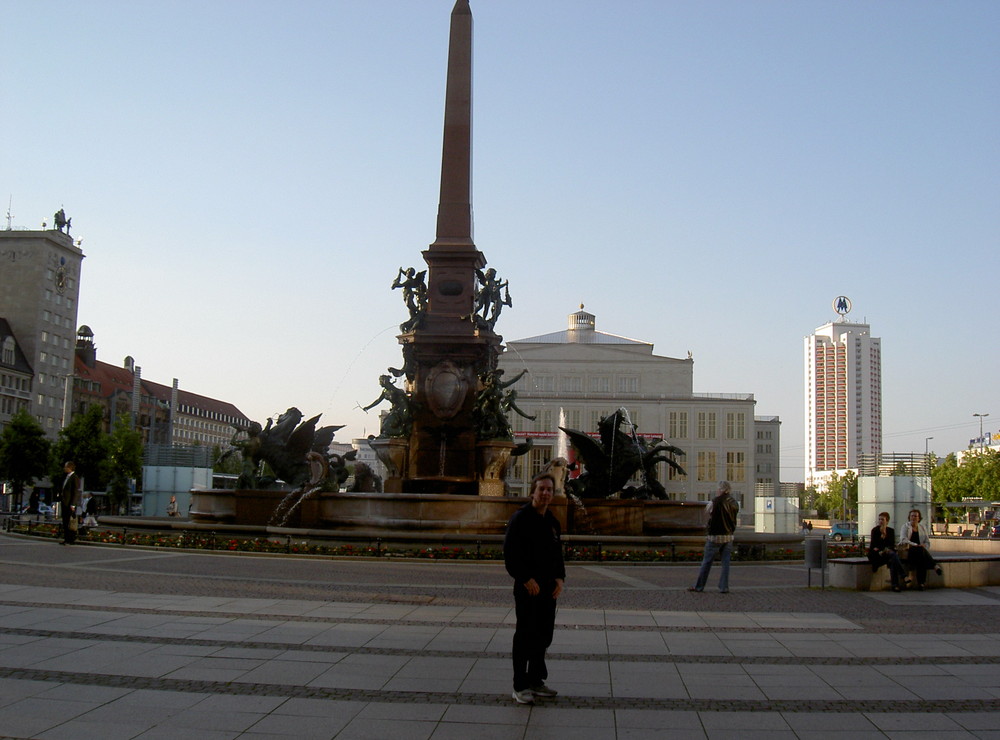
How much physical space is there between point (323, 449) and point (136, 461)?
50765 millimetres

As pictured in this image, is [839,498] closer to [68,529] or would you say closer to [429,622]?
[68,529]

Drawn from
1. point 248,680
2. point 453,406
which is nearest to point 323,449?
point 453,406

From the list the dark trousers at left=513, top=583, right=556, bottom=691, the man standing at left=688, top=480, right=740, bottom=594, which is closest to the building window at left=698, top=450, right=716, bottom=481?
the man standing at left=688, top=480, right=740, bottom=594

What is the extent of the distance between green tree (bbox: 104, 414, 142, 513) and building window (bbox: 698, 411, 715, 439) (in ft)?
195

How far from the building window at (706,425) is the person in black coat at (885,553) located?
9833cm

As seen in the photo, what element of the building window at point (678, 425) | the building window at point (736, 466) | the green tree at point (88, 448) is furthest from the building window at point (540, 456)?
the green tree at point (88, 448)

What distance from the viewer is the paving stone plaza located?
6898 mm

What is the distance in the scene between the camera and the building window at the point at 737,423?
4451 inches

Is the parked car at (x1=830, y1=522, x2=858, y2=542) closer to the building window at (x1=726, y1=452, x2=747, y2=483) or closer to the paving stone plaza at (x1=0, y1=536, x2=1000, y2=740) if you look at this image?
the paving stone plaza at (x1=0, y1=536, x2=1000, y2=740)

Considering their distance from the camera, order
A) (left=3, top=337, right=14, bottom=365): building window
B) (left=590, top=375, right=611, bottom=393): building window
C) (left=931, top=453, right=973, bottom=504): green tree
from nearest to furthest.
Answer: (left=931, top=453, right=973, bottom=504): green tree, (left=3, top=337, right=14, bottom=365): building window, (left=590, top=375, right=611, bottom=393): building window

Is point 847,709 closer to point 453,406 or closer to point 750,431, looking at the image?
point 453,406

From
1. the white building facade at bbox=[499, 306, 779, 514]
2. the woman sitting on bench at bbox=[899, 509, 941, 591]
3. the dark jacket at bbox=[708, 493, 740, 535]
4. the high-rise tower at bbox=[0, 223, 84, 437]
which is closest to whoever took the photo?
the dark jacket at bbox=[708, 493, 740, 535]

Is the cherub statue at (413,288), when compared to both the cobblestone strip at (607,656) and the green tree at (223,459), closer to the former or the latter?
the green tree at (223,459)

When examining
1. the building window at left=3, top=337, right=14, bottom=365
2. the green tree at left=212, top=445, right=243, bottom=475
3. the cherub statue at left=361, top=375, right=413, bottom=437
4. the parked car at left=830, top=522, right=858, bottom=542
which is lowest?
the parked car at left=830, top=522, right=858, bottom=542
